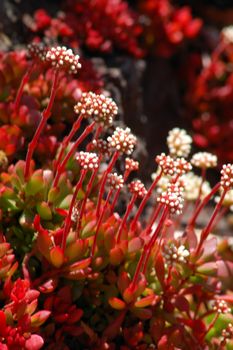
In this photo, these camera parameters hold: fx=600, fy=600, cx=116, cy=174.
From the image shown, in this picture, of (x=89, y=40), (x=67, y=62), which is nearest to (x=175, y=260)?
(x=67, y=62)

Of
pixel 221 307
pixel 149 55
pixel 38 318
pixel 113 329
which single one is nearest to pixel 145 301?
pixel 113 329

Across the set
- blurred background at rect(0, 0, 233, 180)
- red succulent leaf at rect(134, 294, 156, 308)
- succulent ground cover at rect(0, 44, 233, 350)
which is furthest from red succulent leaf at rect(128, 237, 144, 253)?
blurred background at rect(0, 0, 233, 180)

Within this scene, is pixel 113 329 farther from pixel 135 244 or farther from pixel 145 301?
pixel 135 244

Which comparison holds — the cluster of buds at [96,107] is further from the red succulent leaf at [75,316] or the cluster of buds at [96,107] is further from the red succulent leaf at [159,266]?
the red succulent leaf at [75,316]

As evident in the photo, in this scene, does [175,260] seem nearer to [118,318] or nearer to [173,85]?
[118,318]

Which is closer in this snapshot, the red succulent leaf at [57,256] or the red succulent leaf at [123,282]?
the red succulent leaf at [57,256]

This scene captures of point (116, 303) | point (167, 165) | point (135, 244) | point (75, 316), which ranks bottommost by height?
point (75, 316)

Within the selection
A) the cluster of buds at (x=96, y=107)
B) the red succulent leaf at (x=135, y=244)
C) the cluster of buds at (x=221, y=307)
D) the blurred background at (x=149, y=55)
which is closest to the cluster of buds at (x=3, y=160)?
the blurred background at (x=149, y=55)

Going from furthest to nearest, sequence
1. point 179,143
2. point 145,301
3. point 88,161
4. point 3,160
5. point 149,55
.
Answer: point 149,55, point 179,143, point 3,160, point 145,301, point 88,161
